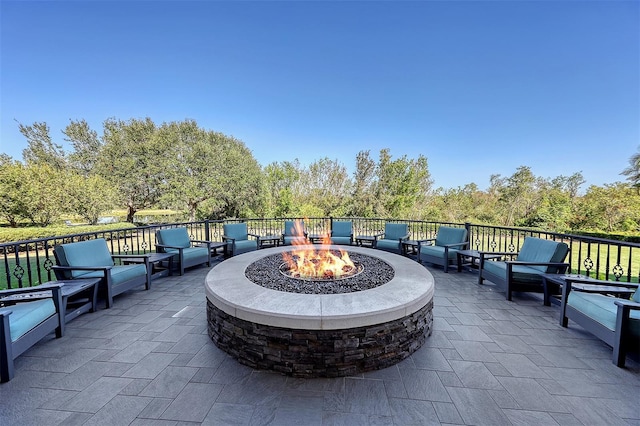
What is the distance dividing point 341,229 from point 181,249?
4.09 meters

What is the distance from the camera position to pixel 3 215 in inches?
380

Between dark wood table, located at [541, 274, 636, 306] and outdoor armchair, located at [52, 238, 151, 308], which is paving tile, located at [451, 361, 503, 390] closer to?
dark wood table, located at [541, 274, 636, 306]

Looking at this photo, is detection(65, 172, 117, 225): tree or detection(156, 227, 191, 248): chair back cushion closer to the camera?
detection(156, 227, 191, 248): chair back cushion

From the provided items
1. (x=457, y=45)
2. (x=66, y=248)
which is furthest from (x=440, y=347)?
(x=457, y=45)

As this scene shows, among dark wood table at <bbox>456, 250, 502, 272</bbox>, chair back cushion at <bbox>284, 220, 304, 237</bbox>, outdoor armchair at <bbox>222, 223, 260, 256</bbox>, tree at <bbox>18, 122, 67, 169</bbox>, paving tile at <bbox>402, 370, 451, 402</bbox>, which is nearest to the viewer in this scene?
paving tile at <bbox>402, 370, 451, 402</bbox>

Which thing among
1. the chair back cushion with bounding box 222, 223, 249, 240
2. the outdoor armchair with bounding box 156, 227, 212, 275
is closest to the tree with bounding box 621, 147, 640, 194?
the chair back cushion with bounding box 222, 223, 249, 240

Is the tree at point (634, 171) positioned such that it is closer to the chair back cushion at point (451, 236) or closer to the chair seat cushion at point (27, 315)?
the chair back cushion at point (451, 236)

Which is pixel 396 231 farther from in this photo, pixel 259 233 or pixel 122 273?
pixel 122 273

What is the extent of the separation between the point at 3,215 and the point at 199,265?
10.7 m

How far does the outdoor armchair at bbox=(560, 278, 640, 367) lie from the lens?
201 cm

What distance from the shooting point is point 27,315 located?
211 centimetres

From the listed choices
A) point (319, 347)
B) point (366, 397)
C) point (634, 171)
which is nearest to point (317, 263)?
point (319, 347)

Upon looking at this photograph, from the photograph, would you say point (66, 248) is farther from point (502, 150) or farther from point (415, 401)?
point (502, 150)

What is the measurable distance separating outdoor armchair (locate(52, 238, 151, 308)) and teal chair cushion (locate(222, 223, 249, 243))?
2.36 meters
